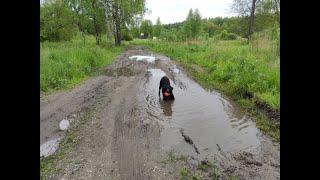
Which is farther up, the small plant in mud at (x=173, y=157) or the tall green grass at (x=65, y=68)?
the tall green grass at (x=65, y=68)

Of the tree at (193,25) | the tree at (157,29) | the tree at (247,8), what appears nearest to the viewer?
the tree at (247,8)

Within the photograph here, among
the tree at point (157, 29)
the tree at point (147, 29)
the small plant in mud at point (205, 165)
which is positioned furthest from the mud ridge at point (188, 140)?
the tree at point (147, 29)

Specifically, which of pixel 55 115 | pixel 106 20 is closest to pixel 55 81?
pixel 55 115

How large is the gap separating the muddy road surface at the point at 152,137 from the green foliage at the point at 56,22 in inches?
842

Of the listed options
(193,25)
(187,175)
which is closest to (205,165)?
(187,175)

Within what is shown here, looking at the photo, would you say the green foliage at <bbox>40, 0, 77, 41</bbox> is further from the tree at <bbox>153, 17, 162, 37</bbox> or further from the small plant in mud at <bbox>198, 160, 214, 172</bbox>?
the tree at <bbox>153, 17, 162, 37</bbox>

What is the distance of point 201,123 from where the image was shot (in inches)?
332

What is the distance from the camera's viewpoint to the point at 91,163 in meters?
5.91

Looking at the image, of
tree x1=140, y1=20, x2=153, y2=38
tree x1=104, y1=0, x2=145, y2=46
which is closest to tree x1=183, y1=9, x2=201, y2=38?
tree x1=104, y1=0, x2=145, y2=46

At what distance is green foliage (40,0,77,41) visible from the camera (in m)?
31.0

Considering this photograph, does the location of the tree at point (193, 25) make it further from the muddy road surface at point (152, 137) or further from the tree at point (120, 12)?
the muddy road surface at point (152, 137)

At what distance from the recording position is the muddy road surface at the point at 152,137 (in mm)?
5667

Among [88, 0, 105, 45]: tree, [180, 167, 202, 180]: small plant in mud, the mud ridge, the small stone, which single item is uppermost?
[88, 0, 105, 45]: tree

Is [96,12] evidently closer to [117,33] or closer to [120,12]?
[120,12]
